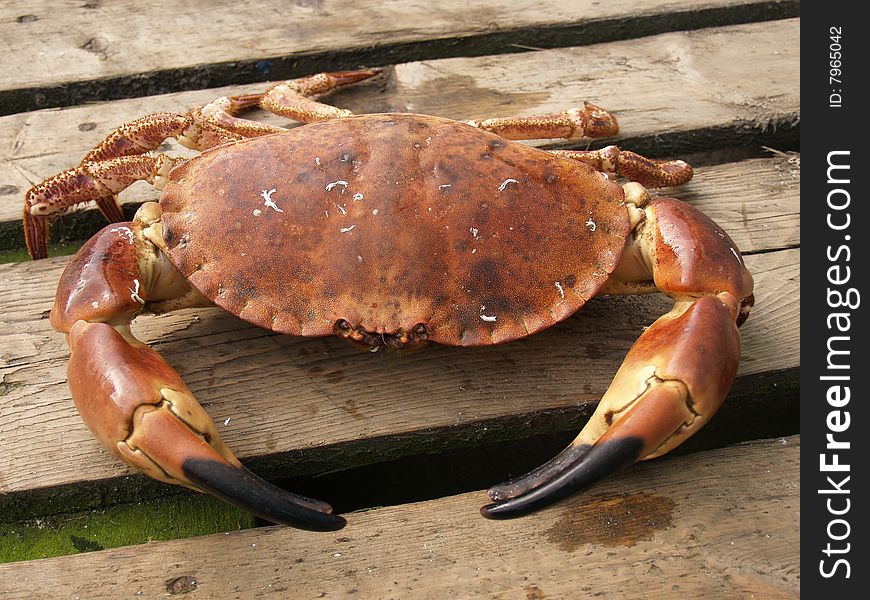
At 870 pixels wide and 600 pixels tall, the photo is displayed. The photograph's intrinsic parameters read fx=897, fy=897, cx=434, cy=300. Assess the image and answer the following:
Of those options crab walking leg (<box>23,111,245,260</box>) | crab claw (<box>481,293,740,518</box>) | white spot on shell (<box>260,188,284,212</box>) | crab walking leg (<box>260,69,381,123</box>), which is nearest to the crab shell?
white spot on shell (<box>260,188,284,212</box>)

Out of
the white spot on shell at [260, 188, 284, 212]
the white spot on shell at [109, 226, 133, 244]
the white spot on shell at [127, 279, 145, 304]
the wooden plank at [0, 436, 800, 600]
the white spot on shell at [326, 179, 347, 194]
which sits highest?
the white spot on shell at [326, 179, 347, 194]

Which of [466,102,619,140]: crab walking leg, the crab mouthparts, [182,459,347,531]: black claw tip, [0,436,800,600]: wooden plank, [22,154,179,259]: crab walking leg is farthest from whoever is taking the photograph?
[466,102,619,140]: crab walking leg


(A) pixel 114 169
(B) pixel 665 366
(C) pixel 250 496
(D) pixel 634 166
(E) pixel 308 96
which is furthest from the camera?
(E) pixel 308 96

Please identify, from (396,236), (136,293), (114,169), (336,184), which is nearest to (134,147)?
(114,169)

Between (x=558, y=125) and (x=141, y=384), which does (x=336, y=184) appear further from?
(x=558, y=125)

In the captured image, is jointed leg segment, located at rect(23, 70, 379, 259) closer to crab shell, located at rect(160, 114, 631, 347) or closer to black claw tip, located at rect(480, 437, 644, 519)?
crab shell, located at rect(160, 114, 631, 347)
